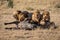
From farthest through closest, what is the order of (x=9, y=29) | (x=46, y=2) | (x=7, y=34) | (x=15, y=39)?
(x=46, y=2) < (x=9, y=29) < (x=7, y=34) < (x=15, y=39)

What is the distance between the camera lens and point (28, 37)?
11.3 metres

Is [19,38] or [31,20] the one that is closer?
[19,38]

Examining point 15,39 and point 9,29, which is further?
point 9,29

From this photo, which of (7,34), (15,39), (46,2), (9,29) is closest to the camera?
(15,39)

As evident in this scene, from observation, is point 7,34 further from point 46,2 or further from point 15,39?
point 46,2

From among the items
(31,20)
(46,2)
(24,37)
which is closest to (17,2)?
(46,2)

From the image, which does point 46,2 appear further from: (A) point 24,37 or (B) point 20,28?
(A) point 24,37

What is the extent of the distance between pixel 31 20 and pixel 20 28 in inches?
24.0

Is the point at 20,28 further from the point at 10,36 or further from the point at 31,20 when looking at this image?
the point at 10,36

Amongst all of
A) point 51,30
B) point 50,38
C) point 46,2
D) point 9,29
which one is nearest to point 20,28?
point 9,29

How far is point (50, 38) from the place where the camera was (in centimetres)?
1117

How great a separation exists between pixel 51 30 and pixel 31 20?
41.8 inches

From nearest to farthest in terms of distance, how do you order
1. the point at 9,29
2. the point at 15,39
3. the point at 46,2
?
the point at 15,39 < the point at 9,29 < the point at 46,2

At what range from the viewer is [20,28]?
1294cm
